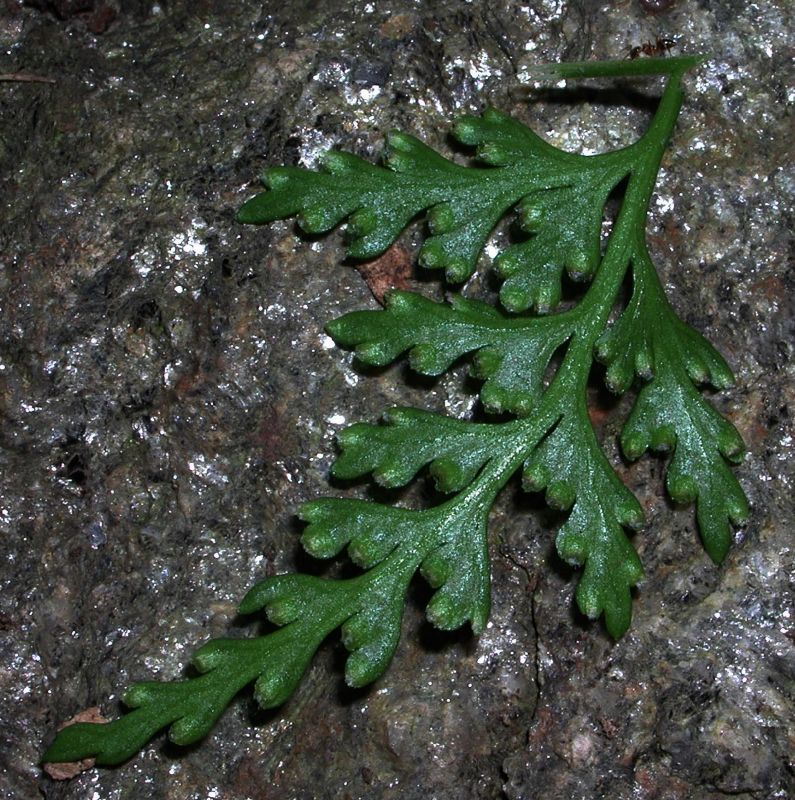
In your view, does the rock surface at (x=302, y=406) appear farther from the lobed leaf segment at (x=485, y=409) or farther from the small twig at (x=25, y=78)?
the lobed leaf segment at (x=485, y=409)

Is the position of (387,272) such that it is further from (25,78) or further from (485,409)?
(25,78)

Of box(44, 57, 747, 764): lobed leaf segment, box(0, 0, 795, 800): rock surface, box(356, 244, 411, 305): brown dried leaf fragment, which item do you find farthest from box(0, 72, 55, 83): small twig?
box(356, 244, 411, 305): brown dried leaf fragment

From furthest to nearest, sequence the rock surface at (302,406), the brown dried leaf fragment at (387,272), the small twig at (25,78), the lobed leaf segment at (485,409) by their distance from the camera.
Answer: the small twig at (25,78) → the brown dried leaf fragment at (387,272) → the rock surface at (302,406) → the lobed leaf segment at (485,409)

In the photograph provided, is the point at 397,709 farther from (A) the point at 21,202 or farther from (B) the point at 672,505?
(A) the point at 21,202

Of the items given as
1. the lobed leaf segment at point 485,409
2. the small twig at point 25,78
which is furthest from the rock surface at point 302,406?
the lobed leaf segment at point 485,409

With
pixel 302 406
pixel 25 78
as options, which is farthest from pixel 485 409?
pixel 25 78
